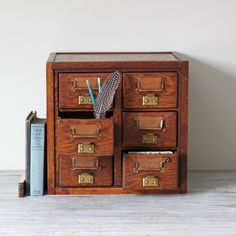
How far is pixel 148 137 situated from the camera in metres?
2.31

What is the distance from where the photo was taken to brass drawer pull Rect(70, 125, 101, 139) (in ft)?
7.32

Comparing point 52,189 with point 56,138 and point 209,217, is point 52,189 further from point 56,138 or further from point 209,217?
point 209,217

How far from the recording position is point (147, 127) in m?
2.31

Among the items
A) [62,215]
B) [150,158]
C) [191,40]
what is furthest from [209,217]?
[191,40]

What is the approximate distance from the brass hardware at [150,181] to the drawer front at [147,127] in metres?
0.12

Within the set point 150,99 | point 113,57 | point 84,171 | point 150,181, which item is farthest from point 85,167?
point 113,57

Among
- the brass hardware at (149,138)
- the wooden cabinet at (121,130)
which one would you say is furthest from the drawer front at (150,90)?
the brass hardware at (149,138)

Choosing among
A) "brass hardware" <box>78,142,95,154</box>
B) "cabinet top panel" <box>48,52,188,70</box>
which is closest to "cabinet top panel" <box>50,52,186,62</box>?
"cabinet top panel" <box>48,52,188,70</box>

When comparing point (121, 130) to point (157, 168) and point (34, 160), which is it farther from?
point (34, 160)

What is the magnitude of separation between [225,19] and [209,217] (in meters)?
0.95

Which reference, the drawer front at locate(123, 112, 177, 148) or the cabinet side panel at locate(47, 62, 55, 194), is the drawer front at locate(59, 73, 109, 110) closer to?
the cabinet side panel at locate(47, 62, 55, 194)

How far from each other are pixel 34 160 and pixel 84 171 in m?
0.19

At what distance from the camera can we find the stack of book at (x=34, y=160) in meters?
2.31

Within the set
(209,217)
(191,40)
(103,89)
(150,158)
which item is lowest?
(209,217)
